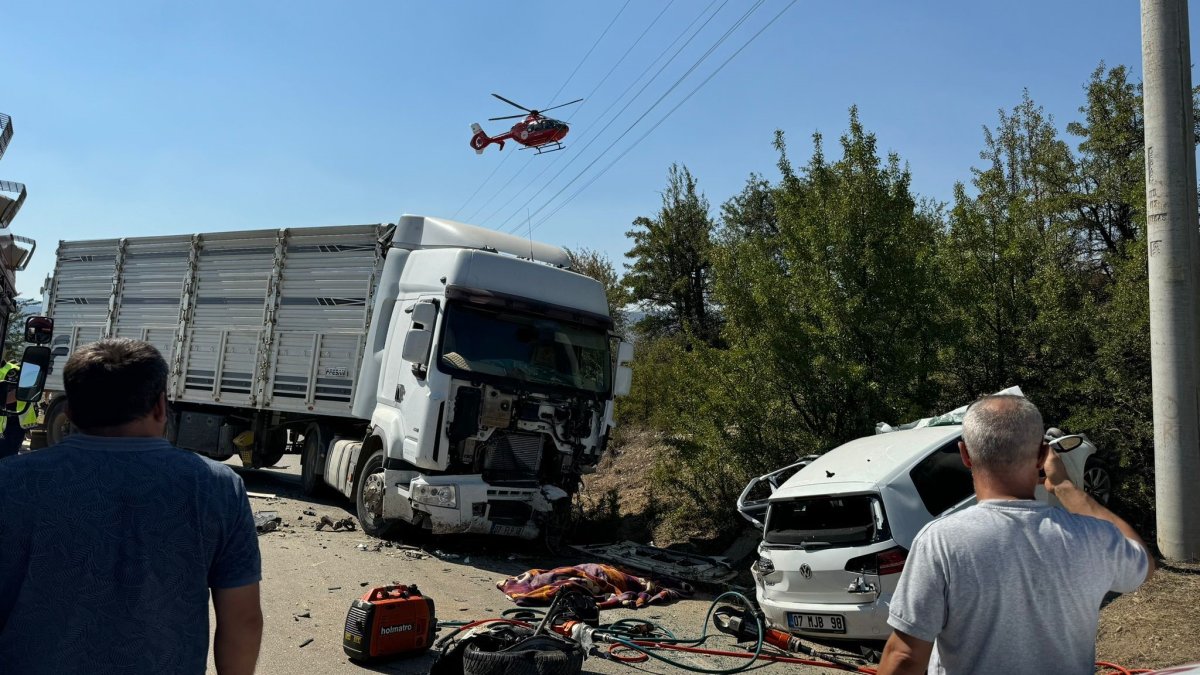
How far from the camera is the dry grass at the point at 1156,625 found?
6.40 meters

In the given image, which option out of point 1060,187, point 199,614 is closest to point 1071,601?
point 199,614

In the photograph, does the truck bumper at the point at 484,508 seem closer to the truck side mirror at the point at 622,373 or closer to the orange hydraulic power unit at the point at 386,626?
the truck side mirror at the point at 622,373

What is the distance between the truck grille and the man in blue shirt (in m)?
7.65

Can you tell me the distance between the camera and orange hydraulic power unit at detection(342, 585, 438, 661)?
592 cm

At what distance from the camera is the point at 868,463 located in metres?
7.05

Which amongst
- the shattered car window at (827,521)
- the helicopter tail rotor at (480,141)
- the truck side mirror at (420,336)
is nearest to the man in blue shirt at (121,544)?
the shattered car window at (827,521)

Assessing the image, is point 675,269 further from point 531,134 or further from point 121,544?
point 121,544

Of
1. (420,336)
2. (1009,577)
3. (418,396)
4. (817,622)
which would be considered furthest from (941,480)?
(418,396)

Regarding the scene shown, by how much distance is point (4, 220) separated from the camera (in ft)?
21.9

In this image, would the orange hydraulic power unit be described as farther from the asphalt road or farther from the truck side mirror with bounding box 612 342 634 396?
the truck side mirror with bounding box 612 342 634 396

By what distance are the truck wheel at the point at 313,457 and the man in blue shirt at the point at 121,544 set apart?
11129 mm

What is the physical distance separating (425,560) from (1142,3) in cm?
968

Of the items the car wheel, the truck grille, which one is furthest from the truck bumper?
the car wheel

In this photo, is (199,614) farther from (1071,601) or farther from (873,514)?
(873,514)
